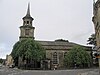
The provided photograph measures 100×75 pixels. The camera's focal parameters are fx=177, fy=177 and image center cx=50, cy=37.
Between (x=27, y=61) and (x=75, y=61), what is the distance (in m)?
14.8

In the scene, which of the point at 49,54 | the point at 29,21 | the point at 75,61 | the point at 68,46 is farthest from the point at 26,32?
the point at 75,61

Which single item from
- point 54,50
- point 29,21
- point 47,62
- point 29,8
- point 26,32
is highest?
Answer: point 29,8

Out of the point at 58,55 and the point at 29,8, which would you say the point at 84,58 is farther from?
the point at 29,8

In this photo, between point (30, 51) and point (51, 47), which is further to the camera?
point (51, 47)

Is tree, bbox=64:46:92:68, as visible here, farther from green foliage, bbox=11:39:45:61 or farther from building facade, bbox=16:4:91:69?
green foliage, bbox=11:39:45:61

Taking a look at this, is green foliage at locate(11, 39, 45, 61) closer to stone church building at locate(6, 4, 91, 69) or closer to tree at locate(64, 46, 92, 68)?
tree at locate(64, 46, 92, 68)

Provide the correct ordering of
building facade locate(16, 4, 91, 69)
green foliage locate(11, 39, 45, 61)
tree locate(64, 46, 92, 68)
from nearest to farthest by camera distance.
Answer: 1. green foliage locate(11, 39, 45, 61)
2. tree locate(64, 46, 92, 68)
3. building facade locate(16, 4, 91, 69)

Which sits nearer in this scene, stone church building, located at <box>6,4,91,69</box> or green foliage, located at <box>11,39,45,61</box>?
green foliage, located at <box>11,39,45,61</box>

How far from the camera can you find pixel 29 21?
219 feet

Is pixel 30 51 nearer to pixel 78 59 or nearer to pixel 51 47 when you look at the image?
pixel 78 59

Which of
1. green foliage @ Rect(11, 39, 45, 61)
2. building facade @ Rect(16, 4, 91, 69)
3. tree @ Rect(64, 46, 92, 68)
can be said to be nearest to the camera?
green foliage @ Rect(11, 39, 45, 61)

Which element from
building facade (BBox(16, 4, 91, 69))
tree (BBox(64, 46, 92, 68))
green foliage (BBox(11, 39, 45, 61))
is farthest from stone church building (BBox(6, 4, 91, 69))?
green foliage (BBox(11, 39, 45, 61))

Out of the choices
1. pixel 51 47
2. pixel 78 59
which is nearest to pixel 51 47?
pixel 51 47

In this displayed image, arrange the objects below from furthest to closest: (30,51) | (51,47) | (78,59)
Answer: (51,47) → (78,59) → (30,51)
